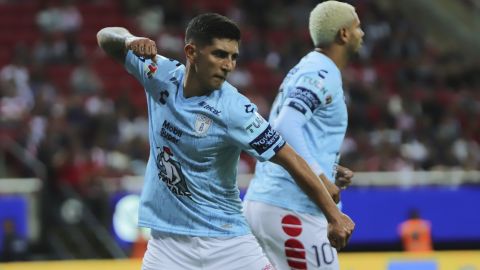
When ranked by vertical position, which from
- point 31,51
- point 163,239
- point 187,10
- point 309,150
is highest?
point 187,10

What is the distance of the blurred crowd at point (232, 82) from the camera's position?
1509 centimetres

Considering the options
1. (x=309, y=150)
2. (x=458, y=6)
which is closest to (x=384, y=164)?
(x=458, y=6)

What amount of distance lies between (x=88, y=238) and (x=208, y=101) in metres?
9.82

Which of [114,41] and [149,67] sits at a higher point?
[114,41]

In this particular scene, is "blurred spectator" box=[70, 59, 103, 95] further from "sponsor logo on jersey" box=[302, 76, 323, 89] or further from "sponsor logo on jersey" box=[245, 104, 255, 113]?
"sponsor logo on jersey" box=[245, 104, 255, 113]

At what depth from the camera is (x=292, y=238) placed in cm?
600

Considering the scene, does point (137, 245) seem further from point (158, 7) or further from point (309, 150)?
point (309, 150)

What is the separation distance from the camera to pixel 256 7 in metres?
20.5

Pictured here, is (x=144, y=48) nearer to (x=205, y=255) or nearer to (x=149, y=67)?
(x=149, y=67)

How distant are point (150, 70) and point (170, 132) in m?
0.36

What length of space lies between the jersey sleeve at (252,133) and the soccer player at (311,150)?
665 millimetres

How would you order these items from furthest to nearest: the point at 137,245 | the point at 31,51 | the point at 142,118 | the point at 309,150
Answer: the point at 31,51, the point at 142,118, the point at 137,245, the point at 309,150

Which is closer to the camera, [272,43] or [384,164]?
[384,164]

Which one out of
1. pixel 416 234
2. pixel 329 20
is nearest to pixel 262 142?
pixel 329 20
